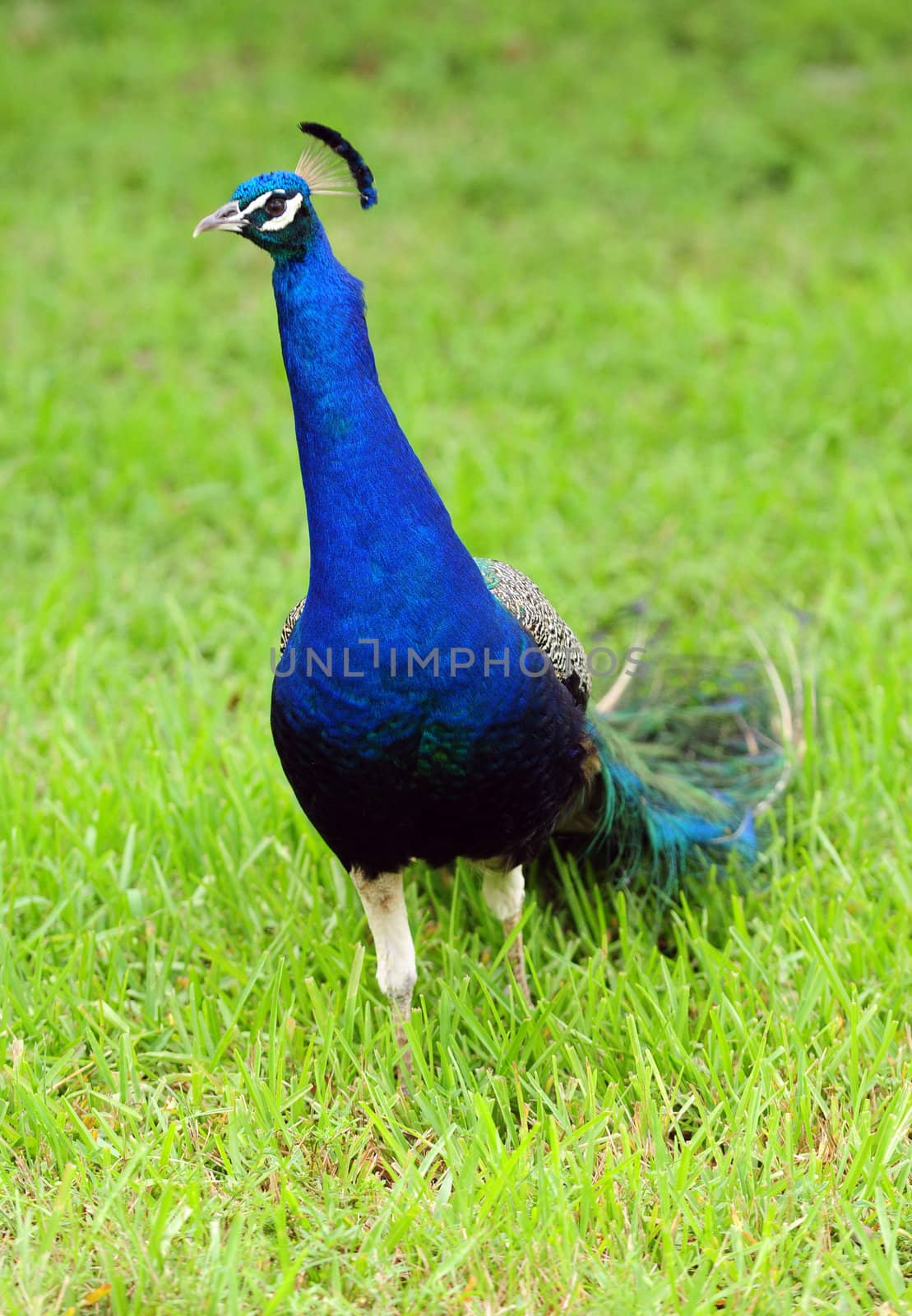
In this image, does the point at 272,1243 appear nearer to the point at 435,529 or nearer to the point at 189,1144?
the point at 189,1144

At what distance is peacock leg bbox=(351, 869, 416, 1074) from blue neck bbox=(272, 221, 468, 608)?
26.4 inches

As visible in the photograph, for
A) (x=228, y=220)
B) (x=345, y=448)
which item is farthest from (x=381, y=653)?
(x=228, y=220)

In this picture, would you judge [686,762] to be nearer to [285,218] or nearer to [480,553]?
[480,553]

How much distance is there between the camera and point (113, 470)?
17.9 ft

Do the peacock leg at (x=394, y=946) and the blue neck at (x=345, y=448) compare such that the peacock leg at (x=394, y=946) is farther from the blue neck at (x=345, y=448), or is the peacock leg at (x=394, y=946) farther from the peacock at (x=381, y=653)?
the blue neck at (x=345, y=448)

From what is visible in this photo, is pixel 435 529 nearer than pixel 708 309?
Yes

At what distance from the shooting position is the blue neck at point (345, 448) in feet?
7.97

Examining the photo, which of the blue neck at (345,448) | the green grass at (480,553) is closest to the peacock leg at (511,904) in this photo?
the green grass at (480,553)

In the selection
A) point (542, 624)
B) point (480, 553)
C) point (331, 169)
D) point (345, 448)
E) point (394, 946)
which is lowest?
point (394, 946)

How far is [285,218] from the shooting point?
7.84 ft

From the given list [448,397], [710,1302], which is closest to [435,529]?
[710,1302]

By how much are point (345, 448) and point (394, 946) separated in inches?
41.9

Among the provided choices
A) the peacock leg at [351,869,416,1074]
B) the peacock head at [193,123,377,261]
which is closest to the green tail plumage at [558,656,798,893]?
the peacock leg at [351,869,416,1074]

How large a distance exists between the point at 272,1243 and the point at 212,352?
488cm
